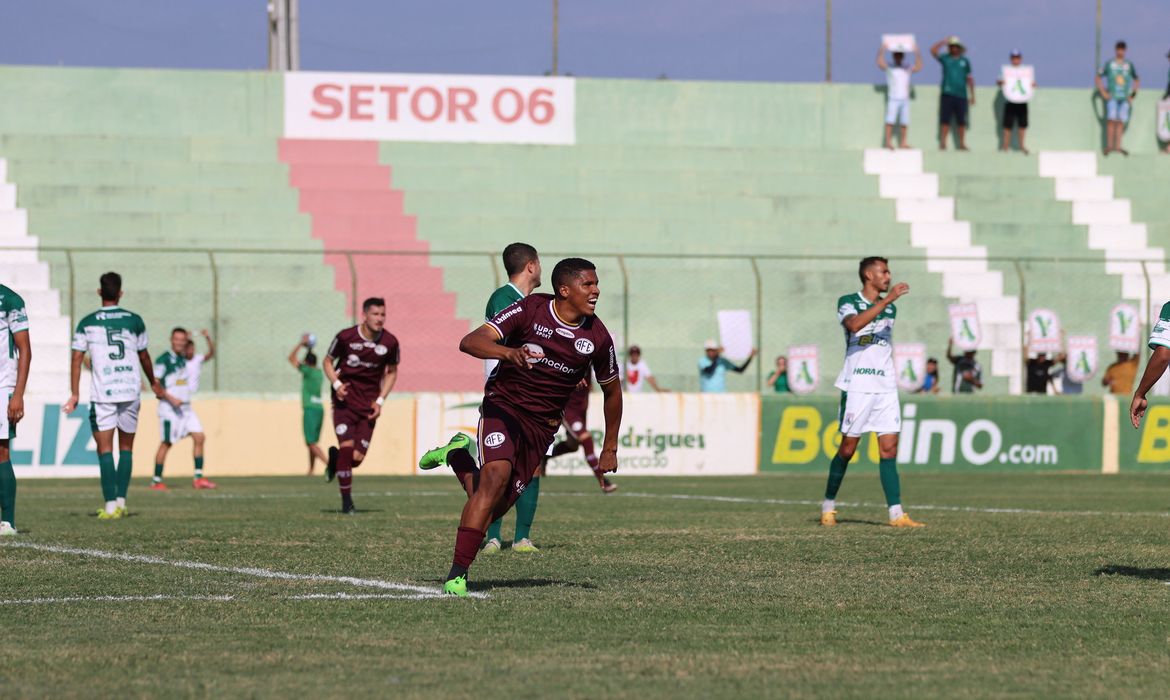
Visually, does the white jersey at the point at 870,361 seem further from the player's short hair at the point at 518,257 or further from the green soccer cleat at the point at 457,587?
the green soccer cleat at the point at 457,587

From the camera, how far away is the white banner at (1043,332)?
2823cm

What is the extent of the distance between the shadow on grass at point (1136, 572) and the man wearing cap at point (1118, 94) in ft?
90.6

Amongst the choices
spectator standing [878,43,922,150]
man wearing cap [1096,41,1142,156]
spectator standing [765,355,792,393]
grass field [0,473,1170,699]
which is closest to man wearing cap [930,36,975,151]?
spectator standing [878,43,922,150]

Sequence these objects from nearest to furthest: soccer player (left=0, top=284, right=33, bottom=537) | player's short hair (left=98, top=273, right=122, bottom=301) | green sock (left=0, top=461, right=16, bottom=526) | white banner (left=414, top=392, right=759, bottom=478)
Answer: soccer player (left=0, top=284, right=33, bottom=537) → green sock (left=0, top=461, right=16, bottom=526) → player's short hair (left=98, top=273, right=122, bottom=301) → white banner (left=414, top=392, right=759, bottom=478)

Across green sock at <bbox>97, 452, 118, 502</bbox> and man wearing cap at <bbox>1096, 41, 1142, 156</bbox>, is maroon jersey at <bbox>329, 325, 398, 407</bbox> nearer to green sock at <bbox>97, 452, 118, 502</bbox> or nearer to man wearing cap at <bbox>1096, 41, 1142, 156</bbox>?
green sock at <bbox>97, 452, 118, 502</bbox>

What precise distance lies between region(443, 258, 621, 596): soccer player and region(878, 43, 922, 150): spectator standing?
27179mm

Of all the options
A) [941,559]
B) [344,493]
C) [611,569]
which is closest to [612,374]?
[611,569]

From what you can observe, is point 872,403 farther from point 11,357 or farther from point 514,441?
point 11,357

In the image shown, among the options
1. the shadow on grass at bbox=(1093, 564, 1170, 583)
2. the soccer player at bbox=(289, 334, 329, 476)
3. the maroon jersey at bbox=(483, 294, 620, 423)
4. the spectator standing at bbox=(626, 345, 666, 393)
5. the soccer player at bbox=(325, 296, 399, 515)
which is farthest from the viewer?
the spectator standing at bbox=(626, 345, 666, 393)

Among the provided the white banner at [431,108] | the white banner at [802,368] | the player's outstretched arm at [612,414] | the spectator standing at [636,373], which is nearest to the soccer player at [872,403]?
the player's outstretched arm at [612,414]

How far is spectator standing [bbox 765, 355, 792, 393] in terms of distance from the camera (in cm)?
2828

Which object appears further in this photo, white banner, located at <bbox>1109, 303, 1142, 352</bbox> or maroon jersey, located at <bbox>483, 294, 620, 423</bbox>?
white banner, located at <bbox>1109, 303, 1142, 352</bbox>

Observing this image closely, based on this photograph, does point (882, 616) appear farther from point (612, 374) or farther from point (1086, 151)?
point (1086, 151)

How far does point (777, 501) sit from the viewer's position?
732 inches
